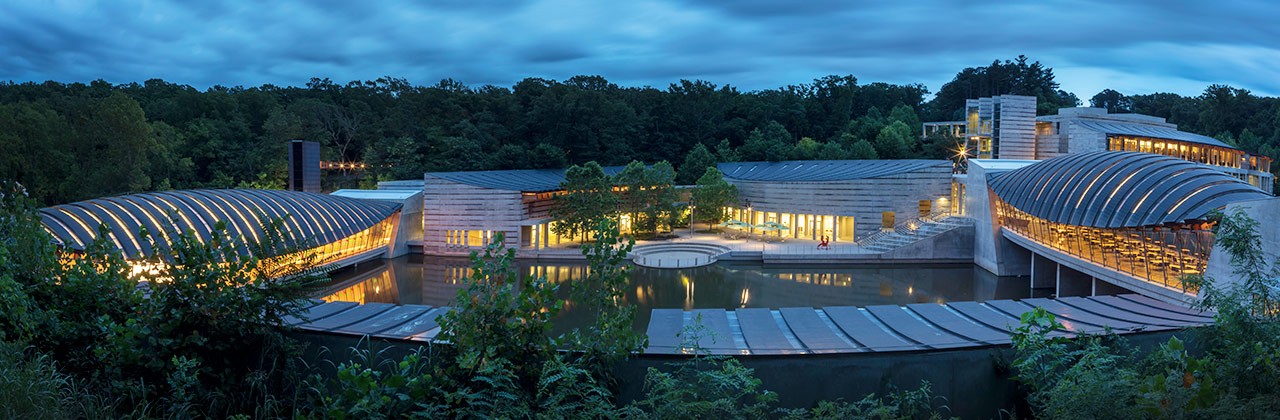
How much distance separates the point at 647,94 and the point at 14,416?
63.4 metres

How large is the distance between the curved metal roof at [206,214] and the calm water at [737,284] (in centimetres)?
239

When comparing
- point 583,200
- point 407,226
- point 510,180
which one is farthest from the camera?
point 510,180

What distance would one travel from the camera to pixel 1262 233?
1648 centimetres

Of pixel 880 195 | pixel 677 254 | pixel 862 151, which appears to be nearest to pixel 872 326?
pixel 677 254

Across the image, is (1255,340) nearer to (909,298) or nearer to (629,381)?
(629,381)

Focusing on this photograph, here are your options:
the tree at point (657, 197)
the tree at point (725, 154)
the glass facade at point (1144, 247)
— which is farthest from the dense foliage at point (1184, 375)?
the tree at point (725, 154)

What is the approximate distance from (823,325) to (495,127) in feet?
163

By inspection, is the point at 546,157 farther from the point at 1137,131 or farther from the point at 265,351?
the point at 265,351

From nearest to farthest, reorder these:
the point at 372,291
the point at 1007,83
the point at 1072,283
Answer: the point at 1072,283 < the point at 372,291 < the point at 1007,83

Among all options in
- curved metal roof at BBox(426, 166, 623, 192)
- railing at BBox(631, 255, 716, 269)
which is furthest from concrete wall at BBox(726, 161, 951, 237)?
curved metal roof at BBox(426, 166, 623, 192)

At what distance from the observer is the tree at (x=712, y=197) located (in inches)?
1660

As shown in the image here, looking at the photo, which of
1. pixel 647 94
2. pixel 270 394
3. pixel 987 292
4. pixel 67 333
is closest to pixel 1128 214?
pixel 987 292

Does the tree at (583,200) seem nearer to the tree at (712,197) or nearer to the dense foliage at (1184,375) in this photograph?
the tree at (712,197)

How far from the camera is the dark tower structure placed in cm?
4341
